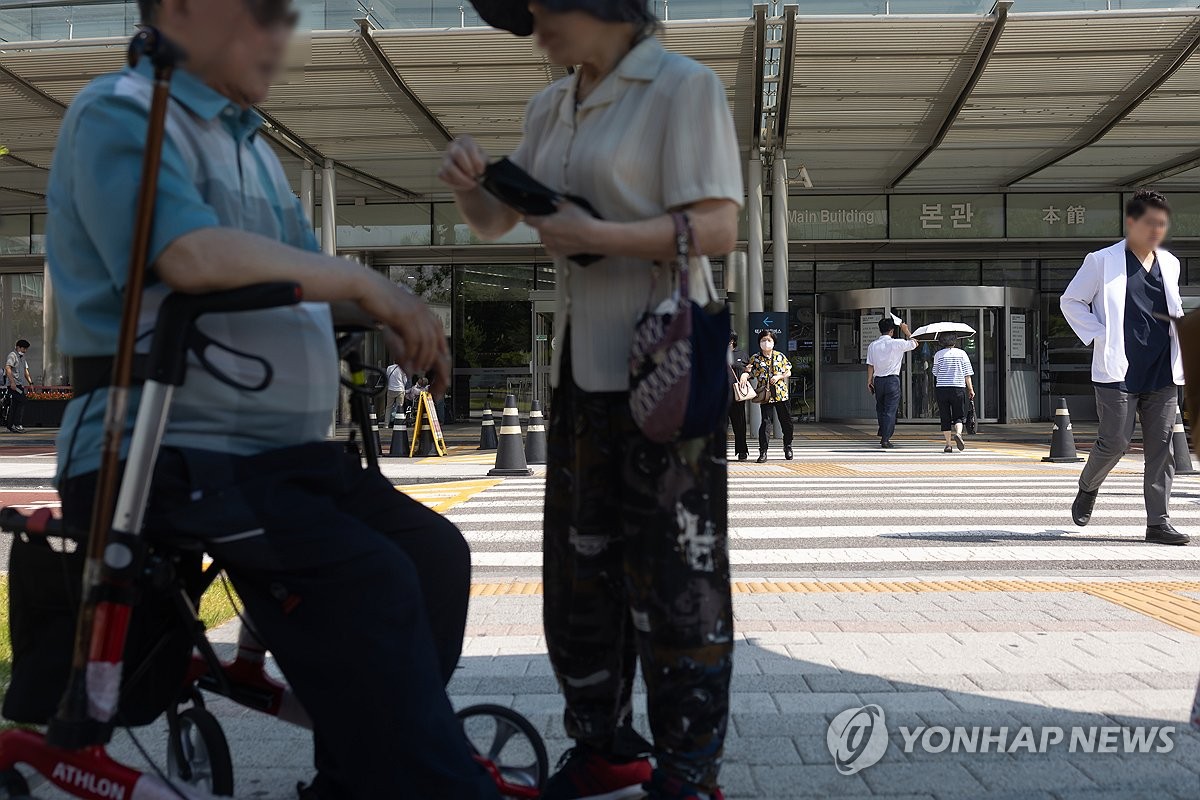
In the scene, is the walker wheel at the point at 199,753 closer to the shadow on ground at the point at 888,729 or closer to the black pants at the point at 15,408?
the shadow on ground at the point at 888,729

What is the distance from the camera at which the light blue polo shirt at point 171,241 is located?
173 centimetres

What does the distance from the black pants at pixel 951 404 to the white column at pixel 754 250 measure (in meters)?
4.21

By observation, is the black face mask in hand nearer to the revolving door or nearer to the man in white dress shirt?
the man in white dress shirt

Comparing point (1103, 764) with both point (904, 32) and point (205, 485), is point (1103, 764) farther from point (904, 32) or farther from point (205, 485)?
point (904, 32)

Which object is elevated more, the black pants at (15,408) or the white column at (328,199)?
the white column at (328,199)

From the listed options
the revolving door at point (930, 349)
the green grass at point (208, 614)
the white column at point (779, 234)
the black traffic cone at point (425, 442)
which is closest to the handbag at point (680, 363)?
the green grass at point (208, 614)

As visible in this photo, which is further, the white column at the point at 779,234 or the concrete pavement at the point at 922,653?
the white column at the point at 779,234

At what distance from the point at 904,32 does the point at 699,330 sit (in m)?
14.9

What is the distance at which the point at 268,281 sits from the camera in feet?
5.76

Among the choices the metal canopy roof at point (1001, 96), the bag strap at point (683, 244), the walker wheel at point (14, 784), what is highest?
the metal canopy roof at point (1001, 96)

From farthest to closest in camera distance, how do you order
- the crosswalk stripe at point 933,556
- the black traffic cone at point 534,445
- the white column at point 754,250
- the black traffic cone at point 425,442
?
the white column at point 754,250 < the black traffic cone at point 425,442 < the black traffic cone at point 534,445 < the crosswalk stripe at point 933,556

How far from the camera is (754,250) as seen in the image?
2064 cm

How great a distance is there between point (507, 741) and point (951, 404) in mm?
14353

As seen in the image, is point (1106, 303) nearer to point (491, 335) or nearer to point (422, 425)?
point (422, 425)
